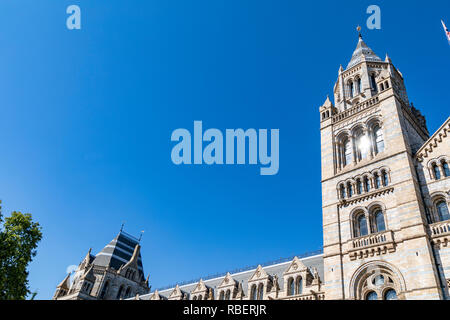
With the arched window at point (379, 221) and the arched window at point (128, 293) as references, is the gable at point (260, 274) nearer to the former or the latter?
the arched window at point (379, 221)

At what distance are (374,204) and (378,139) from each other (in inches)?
273

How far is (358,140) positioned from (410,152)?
17.6ft

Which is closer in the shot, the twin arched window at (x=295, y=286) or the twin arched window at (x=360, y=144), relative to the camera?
the twin arched window at (x=360, y=144)

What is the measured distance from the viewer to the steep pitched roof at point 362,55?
38200 millimetres

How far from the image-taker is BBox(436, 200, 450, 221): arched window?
23.1 meters

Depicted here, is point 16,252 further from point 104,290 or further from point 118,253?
point 118,253

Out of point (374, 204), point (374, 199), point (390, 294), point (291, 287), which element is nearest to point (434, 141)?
point (374, 199)

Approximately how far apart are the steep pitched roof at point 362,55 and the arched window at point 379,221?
19595mm

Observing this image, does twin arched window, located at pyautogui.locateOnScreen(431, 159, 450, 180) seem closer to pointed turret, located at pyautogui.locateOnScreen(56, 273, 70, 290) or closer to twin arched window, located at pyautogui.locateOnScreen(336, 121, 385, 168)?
twin arched window, located at pyautogui.locateOnScreen(336, 121, 385, 168)

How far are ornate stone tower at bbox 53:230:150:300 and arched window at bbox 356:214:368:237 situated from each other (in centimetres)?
4390

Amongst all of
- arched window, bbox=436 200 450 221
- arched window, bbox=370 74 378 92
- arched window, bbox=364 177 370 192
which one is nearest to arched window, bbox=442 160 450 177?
arched window, bbox=436 200 450 221

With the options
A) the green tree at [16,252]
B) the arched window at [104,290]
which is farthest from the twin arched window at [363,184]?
the arched window at [104,290]
